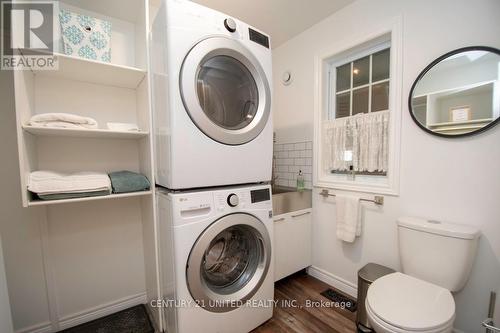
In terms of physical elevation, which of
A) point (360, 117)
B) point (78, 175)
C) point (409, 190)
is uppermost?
point (360, 117)

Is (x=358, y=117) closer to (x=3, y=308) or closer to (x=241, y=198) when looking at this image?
(x=241, y=198)

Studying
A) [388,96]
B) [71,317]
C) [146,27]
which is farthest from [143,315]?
[388,96]

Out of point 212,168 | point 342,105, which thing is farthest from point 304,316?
point 342,105

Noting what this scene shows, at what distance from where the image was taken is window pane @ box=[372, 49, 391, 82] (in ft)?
5.30

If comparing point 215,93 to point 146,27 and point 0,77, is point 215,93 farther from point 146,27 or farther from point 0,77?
point 0,77

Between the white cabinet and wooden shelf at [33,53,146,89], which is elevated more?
wooden shelf at [33,53,146,89]

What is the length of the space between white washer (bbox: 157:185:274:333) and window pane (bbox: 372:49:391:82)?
1270 millimetres

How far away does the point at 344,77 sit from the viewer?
190 cm

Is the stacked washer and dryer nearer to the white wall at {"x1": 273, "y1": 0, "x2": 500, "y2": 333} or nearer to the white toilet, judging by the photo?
the white toilet

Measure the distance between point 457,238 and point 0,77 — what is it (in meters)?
2.67

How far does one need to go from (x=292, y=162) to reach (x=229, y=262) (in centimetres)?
122

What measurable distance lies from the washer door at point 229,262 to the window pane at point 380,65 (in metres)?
1.46

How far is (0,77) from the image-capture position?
1186 mm

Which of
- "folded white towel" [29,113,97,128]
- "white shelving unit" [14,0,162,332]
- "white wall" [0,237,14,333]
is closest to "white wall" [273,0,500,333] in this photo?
"white shelving unit" [14,0,162,332]
